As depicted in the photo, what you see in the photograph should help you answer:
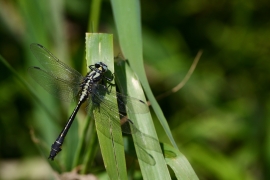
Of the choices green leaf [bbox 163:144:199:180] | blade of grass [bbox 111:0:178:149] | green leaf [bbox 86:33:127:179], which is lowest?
green leaf [bbox 163:144:199:180]

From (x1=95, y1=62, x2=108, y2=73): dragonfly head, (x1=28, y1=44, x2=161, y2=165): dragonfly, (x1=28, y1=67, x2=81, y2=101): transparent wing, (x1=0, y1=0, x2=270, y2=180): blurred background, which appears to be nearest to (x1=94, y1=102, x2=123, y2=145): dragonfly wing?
(x1=28, y1=44, x2=161, y2=165): dragonfly

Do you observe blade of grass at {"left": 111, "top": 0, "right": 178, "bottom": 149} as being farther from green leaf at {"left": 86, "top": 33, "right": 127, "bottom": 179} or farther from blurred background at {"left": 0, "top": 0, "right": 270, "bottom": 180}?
blurred background at {"left": 0, "top": 0, "right": 270, "bottom": 180}

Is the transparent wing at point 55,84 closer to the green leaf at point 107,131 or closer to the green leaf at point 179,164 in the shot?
the green leaf at point 107,131

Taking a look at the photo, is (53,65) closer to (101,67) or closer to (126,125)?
(101,67)

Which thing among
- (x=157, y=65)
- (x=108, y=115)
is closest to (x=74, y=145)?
(x=108, y=115)

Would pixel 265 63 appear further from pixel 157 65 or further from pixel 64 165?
pixel 64 165

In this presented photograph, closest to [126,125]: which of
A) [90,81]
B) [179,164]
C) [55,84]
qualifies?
[179,164]
